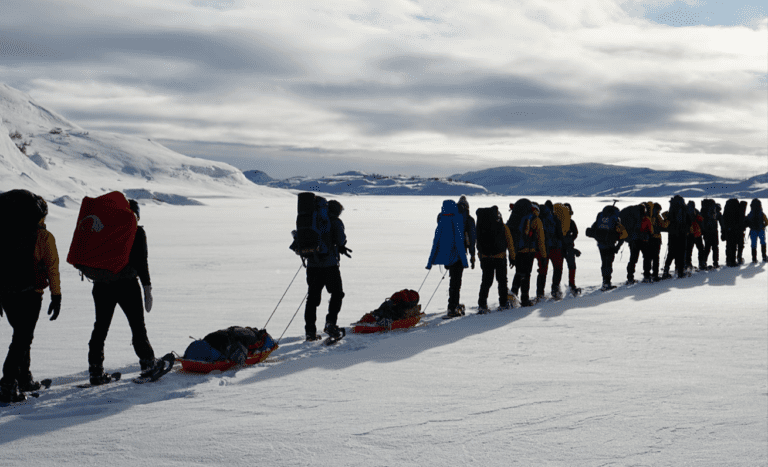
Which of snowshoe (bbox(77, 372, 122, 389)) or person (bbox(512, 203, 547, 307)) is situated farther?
person (bbox(512, 203, 547, 307))

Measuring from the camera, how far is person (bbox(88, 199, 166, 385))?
14.4 feet

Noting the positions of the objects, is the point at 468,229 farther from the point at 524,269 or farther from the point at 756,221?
the point at 756,221

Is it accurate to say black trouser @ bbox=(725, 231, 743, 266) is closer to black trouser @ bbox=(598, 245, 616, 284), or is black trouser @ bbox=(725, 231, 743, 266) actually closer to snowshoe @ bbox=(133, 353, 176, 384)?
black trouser @ bbox=(598, 245, 616, 284)

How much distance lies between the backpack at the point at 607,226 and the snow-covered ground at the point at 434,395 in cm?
204

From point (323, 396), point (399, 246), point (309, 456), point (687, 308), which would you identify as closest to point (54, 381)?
point (323, 396)

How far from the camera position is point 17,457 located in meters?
3.08

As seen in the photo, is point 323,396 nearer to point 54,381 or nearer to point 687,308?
point 54,381

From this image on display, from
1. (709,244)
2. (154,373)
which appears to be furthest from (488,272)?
(709,244)

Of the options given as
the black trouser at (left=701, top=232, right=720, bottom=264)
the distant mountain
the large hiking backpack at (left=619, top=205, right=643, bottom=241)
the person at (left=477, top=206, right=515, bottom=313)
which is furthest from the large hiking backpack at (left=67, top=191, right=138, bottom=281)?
the distant mountain

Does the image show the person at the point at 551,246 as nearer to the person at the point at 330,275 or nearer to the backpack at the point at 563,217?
the backpack at the point at 563,217

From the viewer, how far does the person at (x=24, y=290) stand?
3971 millimetres

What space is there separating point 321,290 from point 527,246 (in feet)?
12.6

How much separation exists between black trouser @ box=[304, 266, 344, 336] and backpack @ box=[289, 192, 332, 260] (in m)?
0.22

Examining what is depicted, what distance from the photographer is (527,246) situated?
8.48 metres
